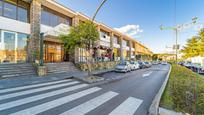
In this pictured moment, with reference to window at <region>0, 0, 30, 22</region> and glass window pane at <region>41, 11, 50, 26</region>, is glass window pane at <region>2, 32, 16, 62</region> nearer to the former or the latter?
Result: window at <region>0, 0, 30, 22</region>

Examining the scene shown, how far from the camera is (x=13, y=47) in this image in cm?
1562

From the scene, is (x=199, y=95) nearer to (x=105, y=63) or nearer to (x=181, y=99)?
(x=181, y=99)

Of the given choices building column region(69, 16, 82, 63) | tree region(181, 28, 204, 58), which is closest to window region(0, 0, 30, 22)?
building column region(69, 16, 82, 63)

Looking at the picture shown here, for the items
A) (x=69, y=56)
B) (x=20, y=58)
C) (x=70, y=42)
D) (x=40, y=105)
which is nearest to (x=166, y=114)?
(x=40, y=105)

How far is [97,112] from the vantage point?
512cm

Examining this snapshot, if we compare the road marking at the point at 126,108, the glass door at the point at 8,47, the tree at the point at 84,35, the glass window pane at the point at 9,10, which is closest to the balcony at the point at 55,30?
the glass window pane at the point at 9,10

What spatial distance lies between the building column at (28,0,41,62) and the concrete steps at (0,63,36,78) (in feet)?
7.67

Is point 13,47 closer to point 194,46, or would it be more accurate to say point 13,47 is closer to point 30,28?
point 30,28

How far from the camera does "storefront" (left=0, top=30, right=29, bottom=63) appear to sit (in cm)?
1468

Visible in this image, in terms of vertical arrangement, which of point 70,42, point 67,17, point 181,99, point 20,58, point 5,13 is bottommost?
point 181,99

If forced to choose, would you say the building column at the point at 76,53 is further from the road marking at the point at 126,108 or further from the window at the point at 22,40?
the road marking at the point at 126,108

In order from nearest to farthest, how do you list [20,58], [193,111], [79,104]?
[193,111], [79,104], [20,58]

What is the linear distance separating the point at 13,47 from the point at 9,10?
163 inches

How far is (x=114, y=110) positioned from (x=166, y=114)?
188 centimetres
